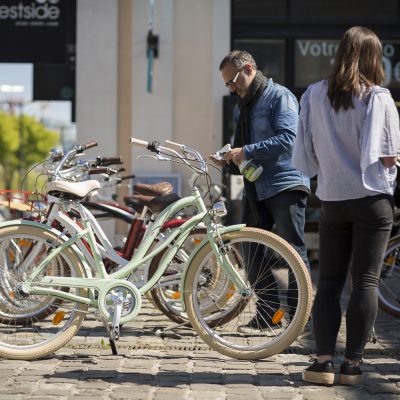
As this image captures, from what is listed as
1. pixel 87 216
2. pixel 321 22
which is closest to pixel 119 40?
pixel 321 22

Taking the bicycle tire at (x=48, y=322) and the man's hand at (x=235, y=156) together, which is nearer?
the bicycle tire at (x=48, y=322)

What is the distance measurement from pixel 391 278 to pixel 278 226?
1.26 m

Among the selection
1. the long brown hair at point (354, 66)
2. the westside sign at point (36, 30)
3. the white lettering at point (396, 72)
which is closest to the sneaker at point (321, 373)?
the long brown hair at point (354, 66)

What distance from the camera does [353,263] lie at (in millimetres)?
4867

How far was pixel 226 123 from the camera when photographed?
1202 cm

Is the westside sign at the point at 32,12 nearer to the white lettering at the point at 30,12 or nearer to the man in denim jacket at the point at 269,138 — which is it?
the white lettering at the point at 30,12

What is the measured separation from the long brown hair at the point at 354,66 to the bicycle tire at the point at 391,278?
255 centimetres

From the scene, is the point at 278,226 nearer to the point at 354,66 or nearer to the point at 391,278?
the point at 391,278

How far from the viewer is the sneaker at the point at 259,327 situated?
17.6ft

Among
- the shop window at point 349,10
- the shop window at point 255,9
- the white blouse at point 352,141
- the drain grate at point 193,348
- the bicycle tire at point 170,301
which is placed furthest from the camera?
the shop window at point 349,10

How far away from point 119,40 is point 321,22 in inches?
96.2

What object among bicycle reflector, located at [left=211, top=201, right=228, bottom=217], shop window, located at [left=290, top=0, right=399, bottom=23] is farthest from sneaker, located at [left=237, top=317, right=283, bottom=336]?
shop window, located at [left=290, top=0, right=399, bottom=23]

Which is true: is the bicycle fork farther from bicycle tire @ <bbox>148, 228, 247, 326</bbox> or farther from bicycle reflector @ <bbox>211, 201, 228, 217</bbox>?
bicycle tire @ <bbox>148, 228, 247, 326</bbox>

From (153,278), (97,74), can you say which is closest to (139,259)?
(153,278)
